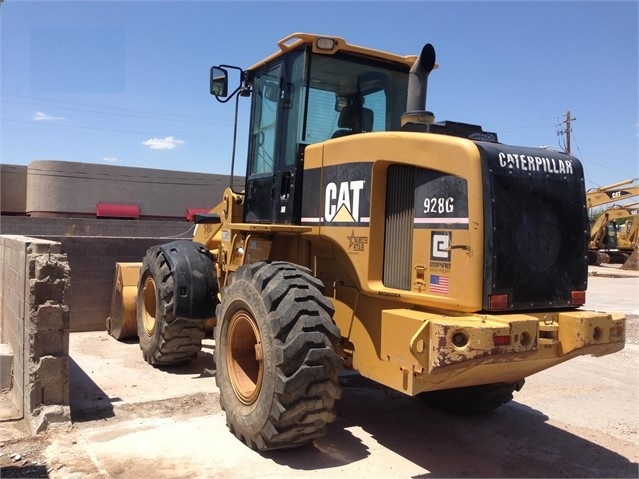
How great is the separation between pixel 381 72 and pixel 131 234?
18810 millimetres

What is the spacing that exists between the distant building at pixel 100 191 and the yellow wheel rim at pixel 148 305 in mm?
23039

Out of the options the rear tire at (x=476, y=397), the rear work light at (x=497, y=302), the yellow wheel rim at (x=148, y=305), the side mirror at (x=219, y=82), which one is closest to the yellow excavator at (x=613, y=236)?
the rear tire at (x=476, y=397)

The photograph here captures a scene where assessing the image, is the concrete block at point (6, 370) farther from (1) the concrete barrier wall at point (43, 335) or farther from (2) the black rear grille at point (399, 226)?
(2) the black rear grille at point (399, 226)

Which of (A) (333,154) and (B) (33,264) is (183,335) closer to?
(B) (33,264)

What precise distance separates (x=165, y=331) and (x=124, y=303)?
1.80m

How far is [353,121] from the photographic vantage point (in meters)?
5.44

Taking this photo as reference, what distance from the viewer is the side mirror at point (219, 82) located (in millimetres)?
6047

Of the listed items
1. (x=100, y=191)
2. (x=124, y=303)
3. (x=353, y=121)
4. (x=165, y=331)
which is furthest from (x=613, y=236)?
(x=165, y=331)

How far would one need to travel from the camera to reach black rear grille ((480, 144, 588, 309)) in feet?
12.6

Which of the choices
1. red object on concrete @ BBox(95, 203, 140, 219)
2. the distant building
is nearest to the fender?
red object on concrete @ BBox(95, 203, 140, 219)

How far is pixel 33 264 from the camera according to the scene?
4.99m

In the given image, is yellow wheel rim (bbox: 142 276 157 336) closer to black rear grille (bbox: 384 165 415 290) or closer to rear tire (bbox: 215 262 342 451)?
rear tire (bbox: 215 262 342 451)

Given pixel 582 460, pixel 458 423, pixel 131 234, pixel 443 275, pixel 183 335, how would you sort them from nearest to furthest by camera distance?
pixel 443 275 → pixel 582 460 → pixel 458 423 → pixel 183 335 → pixel 131 234

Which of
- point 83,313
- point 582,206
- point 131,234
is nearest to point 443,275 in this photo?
point 582,206
